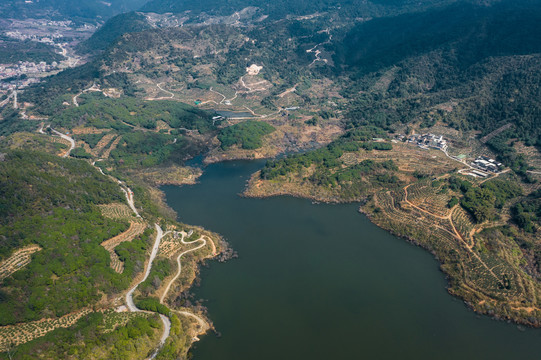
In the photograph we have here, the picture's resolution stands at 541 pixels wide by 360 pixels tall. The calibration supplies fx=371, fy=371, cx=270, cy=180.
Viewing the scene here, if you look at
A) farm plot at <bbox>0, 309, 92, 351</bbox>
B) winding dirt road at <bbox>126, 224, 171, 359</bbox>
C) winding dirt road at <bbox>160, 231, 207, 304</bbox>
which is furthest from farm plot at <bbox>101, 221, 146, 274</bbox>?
farm plot at <bbox>0, 309, 92, 351</bbox>

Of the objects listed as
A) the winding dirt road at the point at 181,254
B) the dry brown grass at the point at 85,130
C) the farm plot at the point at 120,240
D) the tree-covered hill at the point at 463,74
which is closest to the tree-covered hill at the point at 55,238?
the farm plot at the point at 120,240

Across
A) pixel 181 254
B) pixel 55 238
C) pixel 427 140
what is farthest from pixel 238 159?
pixel 55 238

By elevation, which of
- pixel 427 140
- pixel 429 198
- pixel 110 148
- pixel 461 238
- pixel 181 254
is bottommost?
pixel 461 238

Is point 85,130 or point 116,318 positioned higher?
point 85,130

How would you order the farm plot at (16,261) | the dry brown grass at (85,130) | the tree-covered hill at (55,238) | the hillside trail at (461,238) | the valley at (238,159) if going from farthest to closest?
the dry brown grass at (85,130)
the hillside trail at (461,238)
the valley at (238,159)
the farm plot at (16,261)
the tree-covered hill at (55,238)

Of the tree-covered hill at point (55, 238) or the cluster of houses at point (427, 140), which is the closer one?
the tree-covered hill at point (55, 238)

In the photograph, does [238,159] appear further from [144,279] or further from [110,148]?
[144,279]

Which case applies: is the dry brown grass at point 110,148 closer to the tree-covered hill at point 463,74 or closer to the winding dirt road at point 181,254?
the winding dirt road at point 181,254
